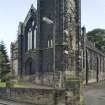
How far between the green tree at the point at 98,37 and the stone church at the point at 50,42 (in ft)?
174

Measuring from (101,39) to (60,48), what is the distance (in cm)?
6655

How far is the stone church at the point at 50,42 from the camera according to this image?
48156mm

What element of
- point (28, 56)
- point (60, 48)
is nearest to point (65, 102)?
point (60, 48)

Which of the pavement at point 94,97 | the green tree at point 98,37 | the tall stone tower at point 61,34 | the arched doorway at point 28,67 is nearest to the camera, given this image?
the pavement at point 94,97

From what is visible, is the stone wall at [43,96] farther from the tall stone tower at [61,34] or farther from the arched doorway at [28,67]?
the arched doorway at [28,67]

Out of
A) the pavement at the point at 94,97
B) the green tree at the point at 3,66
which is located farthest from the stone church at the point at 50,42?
the pavement at the point at 94,97

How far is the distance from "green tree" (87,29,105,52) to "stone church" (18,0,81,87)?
53.0 metres

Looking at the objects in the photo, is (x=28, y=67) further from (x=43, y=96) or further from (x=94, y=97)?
(x=43, y=96)

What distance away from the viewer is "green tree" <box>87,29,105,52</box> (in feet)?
358

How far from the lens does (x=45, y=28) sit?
52.5m

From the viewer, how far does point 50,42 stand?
168 feet

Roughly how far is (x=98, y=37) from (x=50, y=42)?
6505cm

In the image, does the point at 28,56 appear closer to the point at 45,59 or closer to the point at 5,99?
A: the point at 45,59

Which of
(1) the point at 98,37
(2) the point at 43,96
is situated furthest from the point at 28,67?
(1) the point at 98,37
